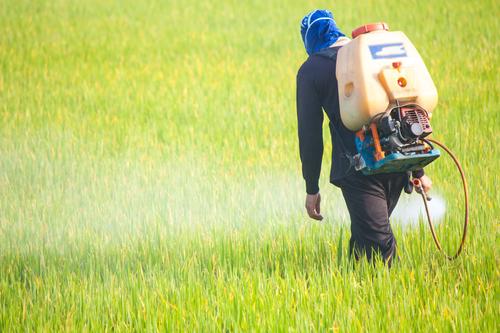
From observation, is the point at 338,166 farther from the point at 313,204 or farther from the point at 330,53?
the point at 330,53

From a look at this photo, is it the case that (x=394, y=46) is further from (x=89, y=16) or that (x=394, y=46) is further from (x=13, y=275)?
(x=89, y=16)

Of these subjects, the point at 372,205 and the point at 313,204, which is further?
the point at 313,204

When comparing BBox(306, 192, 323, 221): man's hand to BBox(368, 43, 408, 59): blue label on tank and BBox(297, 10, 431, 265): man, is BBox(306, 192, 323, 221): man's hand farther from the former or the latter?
BBox(368, 43, 408, 59): blue label on tank

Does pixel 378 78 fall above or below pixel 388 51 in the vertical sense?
below

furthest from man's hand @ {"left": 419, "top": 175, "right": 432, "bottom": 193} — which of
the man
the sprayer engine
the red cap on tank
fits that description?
the red cap on tank

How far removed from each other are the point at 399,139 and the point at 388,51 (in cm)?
40

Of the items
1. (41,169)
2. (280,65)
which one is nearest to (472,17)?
(280,65)

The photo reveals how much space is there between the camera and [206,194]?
6.18 m

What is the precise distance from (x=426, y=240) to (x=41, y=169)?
3739 millimetres

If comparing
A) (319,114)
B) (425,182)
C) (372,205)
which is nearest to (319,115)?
(319,114)

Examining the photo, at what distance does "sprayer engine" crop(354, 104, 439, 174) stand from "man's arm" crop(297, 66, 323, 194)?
11.7 inches

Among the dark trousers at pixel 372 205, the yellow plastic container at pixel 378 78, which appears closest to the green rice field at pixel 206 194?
the dark trousers at pixel 372 205

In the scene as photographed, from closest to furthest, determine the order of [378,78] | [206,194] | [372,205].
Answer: [378,78], [372,205], [206,194]

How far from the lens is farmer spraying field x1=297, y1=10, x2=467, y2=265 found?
11.4 feet
